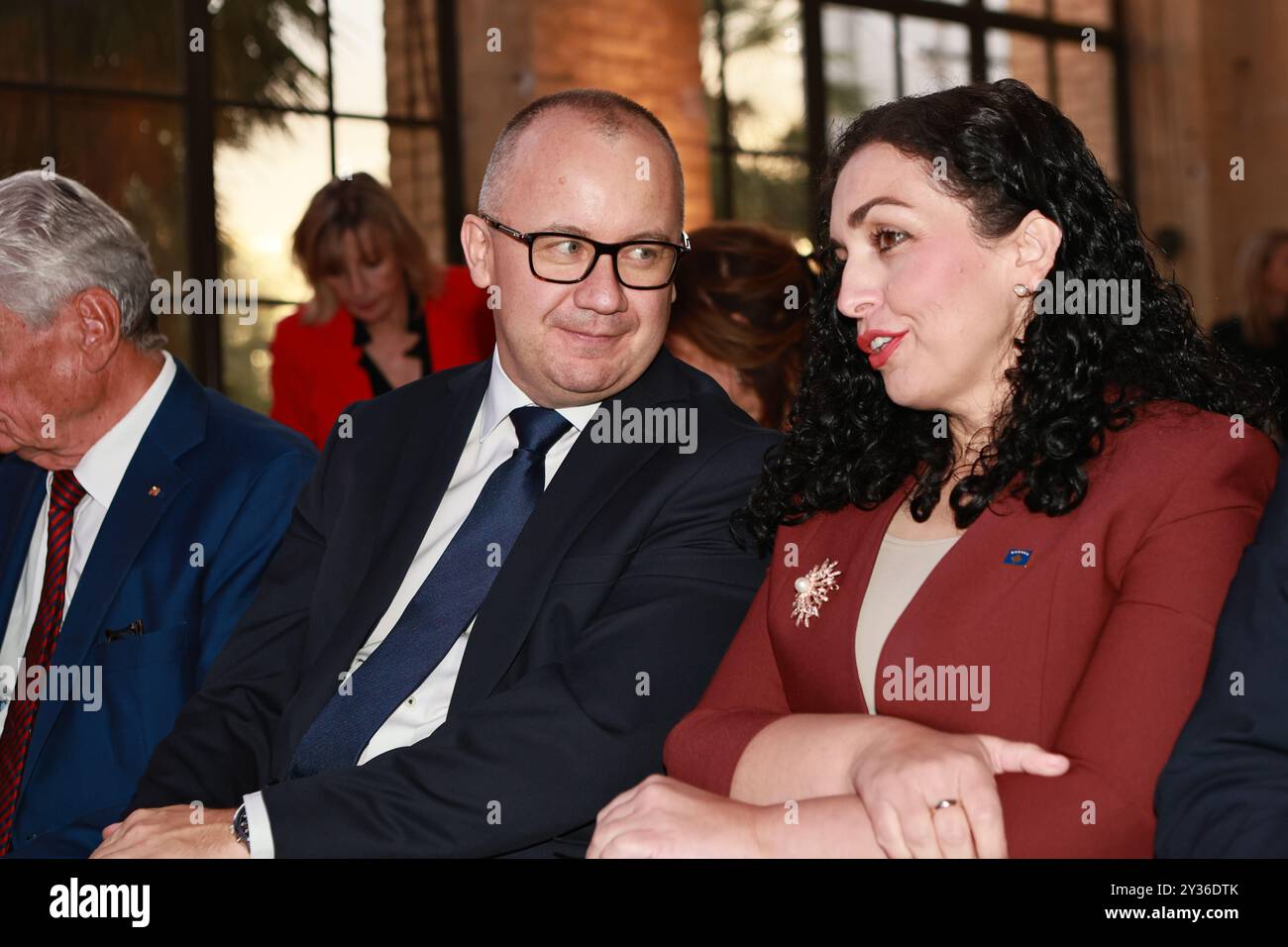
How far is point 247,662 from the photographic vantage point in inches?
88.3

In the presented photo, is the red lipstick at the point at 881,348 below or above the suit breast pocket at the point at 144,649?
above

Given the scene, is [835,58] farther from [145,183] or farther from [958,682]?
[958,682]

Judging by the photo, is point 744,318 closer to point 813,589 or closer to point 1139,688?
point 813,589

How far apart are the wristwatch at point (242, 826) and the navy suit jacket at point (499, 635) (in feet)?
0.12

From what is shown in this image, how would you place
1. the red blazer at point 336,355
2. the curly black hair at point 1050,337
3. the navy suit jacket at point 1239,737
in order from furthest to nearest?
the red blazer at point 336,355, the curly black hair at point 1050,337, the navy suit jacket at point 1239,737

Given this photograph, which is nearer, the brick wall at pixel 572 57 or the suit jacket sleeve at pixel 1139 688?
the suit jacket sleeve at pixel 1139 688

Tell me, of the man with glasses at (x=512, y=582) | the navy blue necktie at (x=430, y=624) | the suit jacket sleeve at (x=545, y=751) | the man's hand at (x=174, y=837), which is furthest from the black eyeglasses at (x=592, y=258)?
the man's hand at (x=174, y=837)

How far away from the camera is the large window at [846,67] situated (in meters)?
7.18

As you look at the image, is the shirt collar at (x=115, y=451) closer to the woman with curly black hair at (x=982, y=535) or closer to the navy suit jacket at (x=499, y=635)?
the navy suit jacket at (x=499, y=635)

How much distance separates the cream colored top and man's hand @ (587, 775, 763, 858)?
9.4 inches

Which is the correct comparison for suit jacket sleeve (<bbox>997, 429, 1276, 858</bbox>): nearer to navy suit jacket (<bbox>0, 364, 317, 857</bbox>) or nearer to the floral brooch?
the floral brooch

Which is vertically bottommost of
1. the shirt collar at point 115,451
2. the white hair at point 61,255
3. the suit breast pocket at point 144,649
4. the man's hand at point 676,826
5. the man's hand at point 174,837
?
the man's hand at point 174,837

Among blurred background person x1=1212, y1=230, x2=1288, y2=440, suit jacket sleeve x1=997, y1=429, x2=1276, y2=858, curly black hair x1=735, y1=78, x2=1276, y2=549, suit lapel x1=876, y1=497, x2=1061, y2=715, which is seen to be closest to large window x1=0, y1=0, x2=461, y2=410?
blurred background person x1=1212, y1=230, x2=1288, y2=440

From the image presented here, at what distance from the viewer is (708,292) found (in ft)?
8.77
